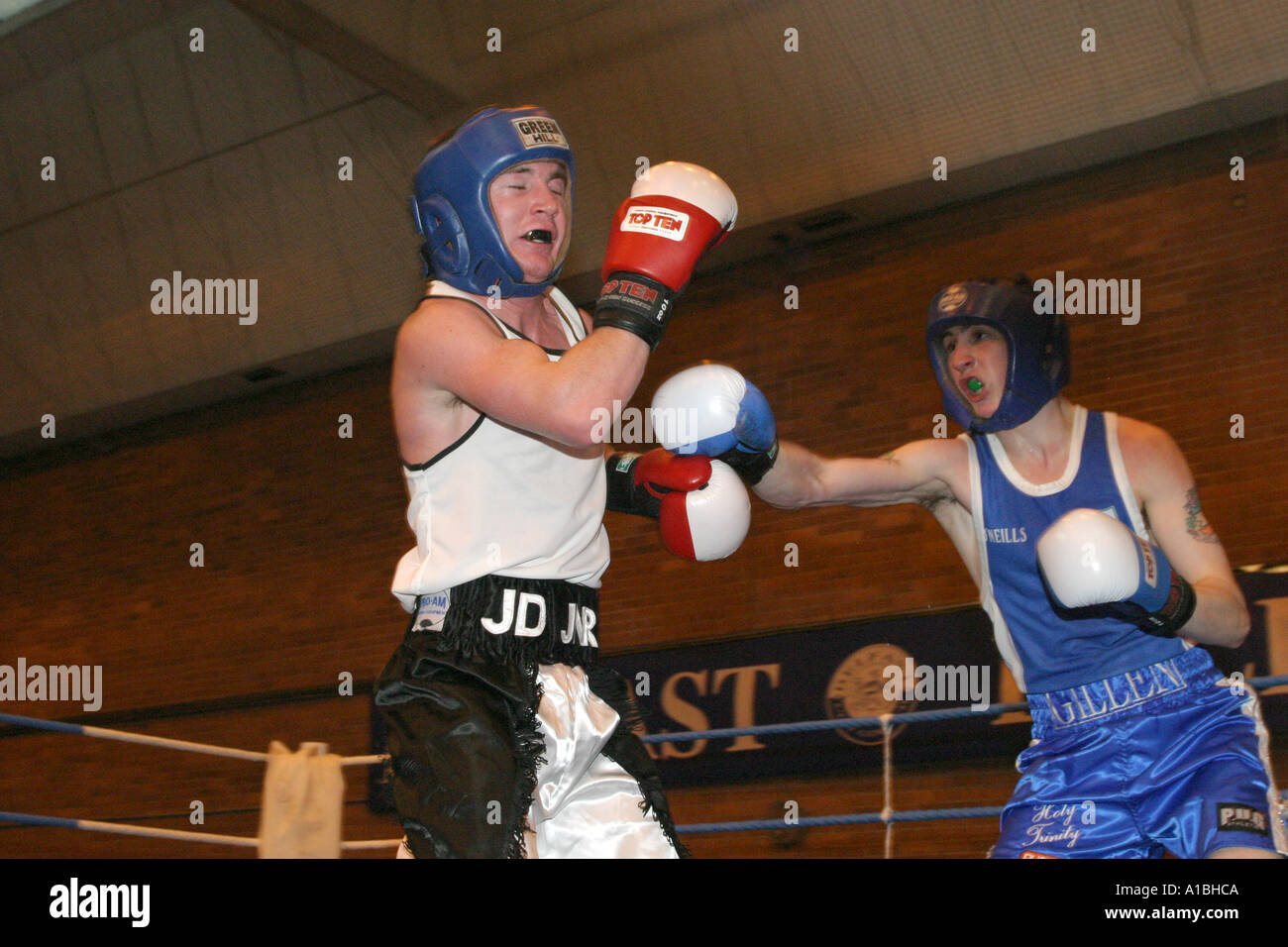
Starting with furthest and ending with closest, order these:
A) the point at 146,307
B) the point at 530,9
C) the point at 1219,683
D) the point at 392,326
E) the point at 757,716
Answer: the point at 146,307
the point at 392,326
the point at 530,9
the point at 757,716
the point at 1219,683

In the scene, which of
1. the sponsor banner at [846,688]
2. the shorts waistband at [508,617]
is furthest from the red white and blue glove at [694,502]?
the sponsor banner at [846,688]

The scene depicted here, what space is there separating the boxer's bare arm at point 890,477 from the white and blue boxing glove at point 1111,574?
1.93ft

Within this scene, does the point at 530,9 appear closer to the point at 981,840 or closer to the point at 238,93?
the point at 238,93

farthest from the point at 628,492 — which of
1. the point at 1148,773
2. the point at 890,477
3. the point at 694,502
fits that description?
the point at 1148,773

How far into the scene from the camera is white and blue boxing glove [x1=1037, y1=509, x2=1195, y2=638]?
2.45 meters

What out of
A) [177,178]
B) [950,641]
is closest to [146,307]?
[177,178]

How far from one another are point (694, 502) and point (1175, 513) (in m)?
1.16

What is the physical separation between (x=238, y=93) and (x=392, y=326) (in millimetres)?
1750

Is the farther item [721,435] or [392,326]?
[392,326]

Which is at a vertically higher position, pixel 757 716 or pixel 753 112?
pixel 753 112

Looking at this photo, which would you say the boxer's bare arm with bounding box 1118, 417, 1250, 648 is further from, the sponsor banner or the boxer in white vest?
the sponsor banner

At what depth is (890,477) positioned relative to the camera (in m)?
3.13

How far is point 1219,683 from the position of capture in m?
2.75

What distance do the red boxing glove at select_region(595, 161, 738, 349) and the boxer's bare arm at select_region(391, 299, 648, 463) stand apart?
0.05m
